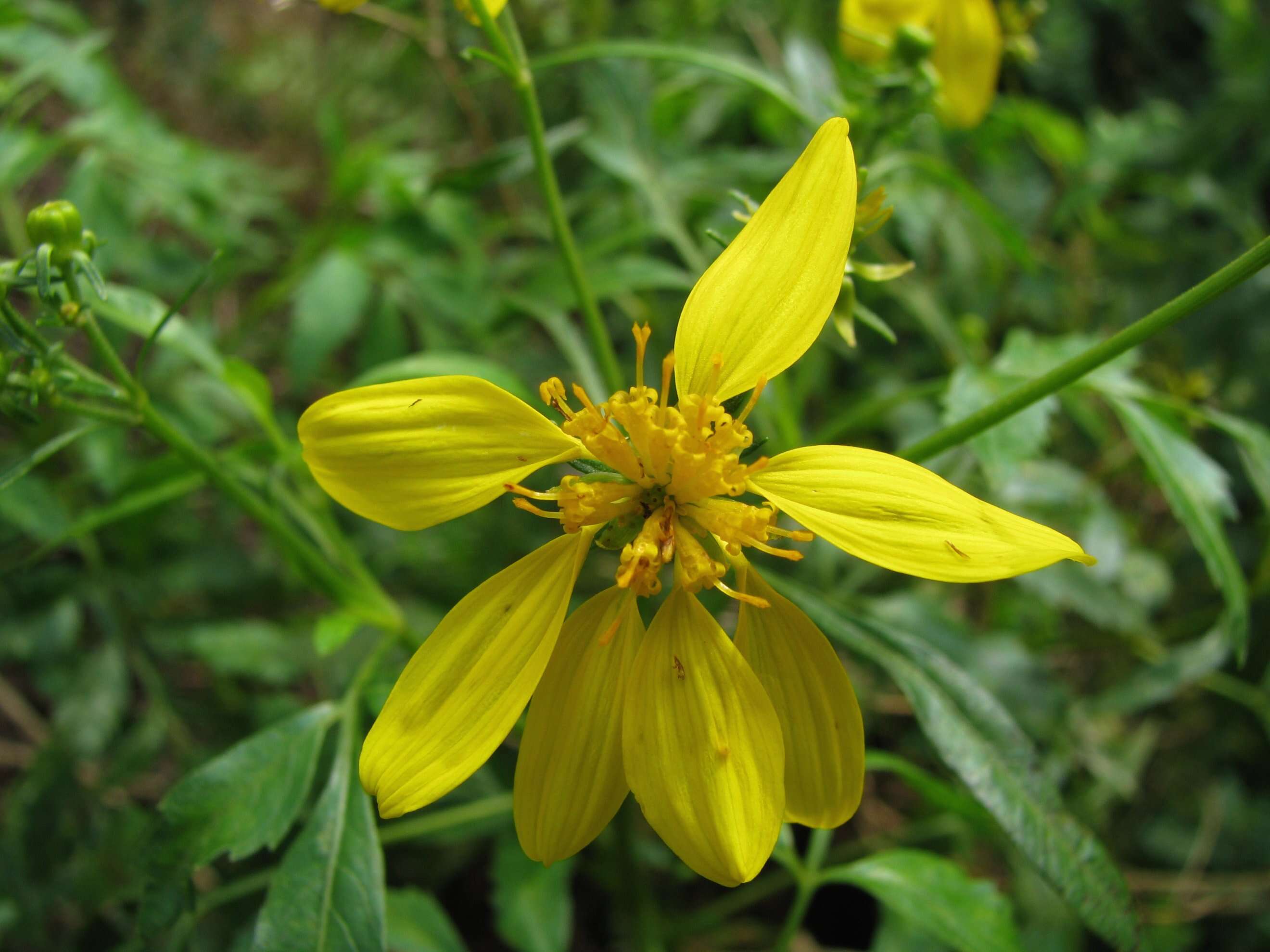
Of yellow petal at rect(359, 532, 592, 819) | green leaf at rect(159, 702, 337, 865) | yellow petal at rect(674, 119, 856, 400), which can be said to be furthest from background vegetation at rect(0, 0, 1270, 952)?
yellow petal at rect(359, 532, 592, 819)

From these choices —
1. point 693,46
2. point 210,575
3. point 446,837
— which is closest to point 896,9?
point 693,46

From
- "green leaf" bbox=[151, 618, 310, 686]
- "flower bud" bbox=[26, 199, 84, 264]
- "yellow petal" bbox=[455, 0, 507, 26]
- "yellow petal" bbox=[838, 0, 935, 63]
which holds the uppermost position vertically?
"yellow petal" bbox=[455, 0, 507, 26]

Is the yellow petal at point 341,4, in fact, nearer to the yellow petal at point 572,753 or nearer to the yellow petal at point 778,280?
the yellow petal at point 778,280

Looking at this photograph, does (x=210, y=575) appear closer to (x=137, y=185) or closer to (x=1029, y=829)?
(x=137, y=185)

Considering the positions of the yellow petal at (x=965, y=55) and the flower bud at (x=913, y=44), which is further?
the yellow petal at (x=965, y=55)

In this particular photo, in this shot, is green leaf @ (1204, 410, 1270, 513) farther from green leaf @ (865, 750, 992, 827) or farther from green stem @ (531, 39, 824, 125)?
green stem @ (531, 39, 824, 125)

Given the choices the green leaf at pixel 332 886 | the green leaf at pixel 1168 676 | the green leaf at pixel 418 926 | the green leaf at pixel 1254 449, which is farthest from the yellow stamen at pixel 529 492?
the green leaf at pixel 1168 676

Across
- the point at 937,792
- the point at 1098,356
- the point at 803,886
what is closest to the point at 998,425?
the point at 1098,356
